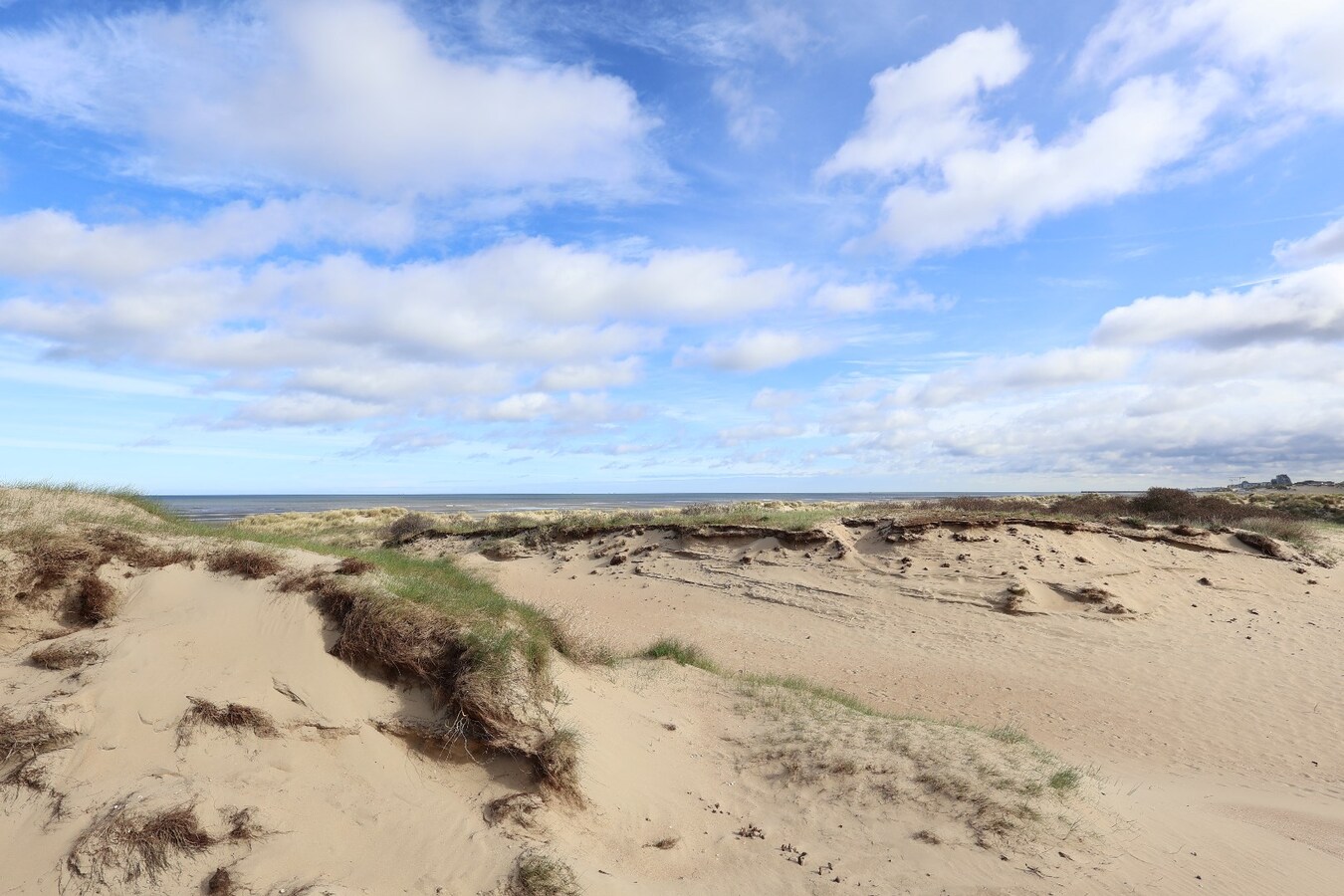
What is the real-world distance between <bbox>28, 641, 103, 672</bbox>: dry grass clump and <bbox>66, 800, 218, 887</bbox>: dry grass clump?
5.33 ft

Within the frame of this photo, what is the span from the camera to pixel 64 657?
221 inches

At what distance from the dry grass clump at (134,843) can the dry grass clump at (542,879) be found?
1.86 m

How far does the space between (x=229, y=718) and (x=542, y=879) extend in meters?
2.58

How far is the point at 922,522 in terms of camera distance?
19000 millimetres

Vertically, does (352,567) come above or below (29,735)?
above

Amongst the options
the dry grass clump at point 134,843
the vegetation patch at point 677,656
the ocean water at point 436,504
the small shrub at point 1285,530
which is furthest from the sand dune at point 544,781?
the ocean water at point 436,504

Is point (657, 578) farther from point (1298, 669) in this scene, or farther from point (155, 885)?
point (155, 885)

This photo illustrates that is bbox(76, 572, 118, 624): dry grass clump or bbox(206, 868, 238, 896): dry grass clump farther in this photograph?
bbox(76, 572, 118, 624): dry grass clump

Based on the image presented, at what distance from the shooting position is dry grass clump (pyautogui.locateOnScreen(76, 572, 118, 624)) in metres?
6.23

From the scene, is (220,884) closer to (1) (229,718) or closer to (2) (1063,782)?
(1) (229,718)

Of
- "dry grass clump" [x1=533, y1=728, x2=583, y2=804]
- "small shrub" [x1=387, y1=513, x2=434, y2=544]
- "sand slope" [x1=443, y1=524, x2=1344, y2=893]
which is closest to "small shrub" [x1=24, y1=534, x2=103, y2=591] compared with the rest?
"dry grass clump" [x1=533, y1=728, x2=583, y2=804]

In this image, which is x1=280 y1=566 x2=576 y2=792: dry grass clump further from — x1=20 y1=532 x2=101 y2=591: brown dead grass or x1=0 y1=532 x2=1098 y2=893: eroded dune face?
x1=20 y1=532 x2=101 y2=591: brown dead grass

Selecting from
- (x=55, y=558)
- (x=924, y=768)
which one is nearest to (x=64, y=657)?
(x=55, y=558)

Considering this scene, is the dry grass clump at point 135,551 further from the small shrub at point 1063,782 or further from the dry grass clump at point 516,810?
the small shrub at point 1063,782
